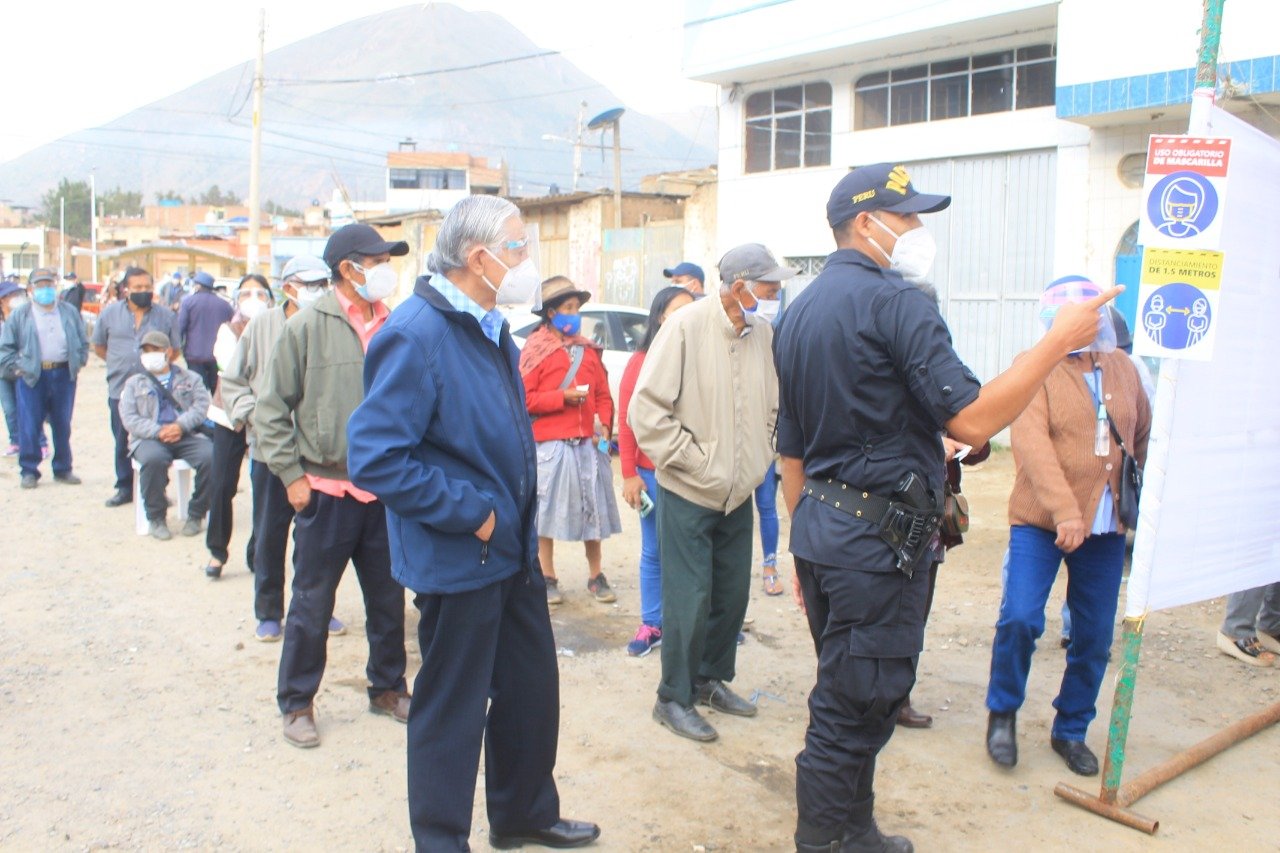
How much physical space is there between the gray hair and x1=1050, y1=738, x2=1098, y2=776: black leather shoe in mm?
2967

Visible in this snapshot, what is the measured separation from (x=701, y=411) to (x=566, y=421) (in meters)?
2.07

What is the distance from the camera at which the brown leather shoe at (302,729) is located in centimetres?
445

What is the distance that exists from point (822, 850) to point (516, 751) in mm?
1003

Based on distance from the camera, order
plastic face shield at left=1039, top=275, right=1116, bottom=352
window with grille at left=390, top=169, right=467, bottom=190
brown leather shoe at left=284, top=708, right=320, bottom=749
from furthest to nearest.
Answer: window with grille at left=390, top=169, right=467, bottom=190
brown leather shoe at left=284, top=708, right=320, bottom=749
plastic face shield at left=1039, top=275, right=1116, bottom=352

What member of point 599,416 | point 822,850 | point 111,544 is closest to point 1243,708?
point 822,850

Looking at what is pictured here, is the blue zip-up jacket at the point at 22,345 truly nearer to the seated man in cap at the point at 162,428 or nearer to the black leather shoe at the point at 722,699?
the seated man in cap at the point at 162,428

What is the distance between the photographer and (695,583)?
4617mm

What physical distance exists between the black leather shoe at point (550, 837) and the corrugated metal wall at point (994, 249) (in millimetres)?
12321

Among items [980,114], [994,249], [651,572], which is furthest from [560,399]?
[980,114]

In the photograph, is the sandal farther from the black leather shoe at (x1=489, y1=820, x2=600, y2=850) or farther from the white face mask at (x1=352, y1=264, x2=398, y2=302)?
the white face mask at (x1=352, y1=264, x2=398, y2=302)

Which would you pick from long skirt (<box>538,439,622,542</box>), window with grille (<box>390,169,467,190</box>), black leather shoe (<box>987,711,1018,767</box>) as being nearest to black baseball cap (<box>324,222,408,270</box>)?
long skirt (<box>538,439,622,542</box>)

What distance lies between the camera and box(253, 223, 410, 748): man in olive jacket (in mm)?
4473

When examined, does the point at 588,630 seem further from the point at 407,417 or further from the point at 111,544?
the point at 111,544

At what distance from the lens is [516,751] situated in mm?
3500
